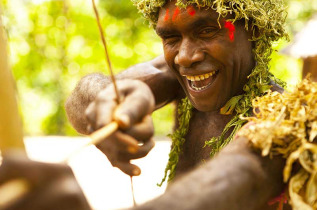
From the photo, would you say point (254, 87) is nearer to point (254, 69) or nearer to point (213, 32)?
point (254, 69)

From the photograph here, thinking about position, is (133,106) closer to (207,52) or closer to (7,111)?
(7,111)

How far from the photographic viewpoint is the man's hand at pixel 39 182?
1102 millimetres

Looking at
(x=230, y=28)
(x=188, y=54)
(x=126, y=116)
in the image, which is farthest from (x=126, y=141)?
(x=230, y=28)

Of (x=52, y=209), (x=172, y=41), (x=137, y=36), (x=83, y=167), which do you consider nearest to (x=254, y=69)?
(x=172, y=41)

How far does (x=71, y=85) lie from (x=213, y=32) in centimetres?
885

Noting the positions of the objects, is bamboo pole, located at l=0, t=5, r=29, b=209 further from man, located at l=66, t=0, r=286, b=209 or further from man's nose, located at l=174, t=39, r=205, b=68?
man's nose, located at l=174, t=39, r=205, b=68

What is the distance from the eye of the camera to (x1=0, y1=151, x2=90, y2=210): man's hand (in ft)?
3.61

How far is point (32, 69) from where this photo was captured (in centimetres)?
1053

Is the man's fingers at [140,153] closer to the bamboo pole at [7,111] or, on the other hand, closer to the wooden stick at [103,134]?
the wooden stick at [103,134]

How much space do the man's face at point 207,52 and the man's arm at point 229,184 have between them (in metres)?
0.74

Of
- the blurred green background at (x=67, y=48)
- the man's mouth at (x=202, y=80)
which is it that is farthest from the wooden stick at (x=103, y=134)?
the blurred green background at (x=67, y=48)

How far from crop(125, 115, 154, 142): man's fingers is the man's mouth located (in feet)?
3.31

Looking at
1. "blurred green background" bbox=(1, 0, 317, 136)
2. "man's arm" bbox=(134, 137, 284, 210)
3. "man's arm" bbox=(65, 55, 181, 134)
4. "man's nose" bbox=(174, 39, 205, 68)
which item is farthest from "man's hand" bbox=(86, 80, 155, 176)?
"blurred green background" bbox=(1, 0, 317, 136)

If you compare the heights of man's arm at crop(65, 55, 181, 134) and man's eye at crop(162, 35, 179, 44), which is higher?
man's eye at crop(162, 35, 179, 44)
